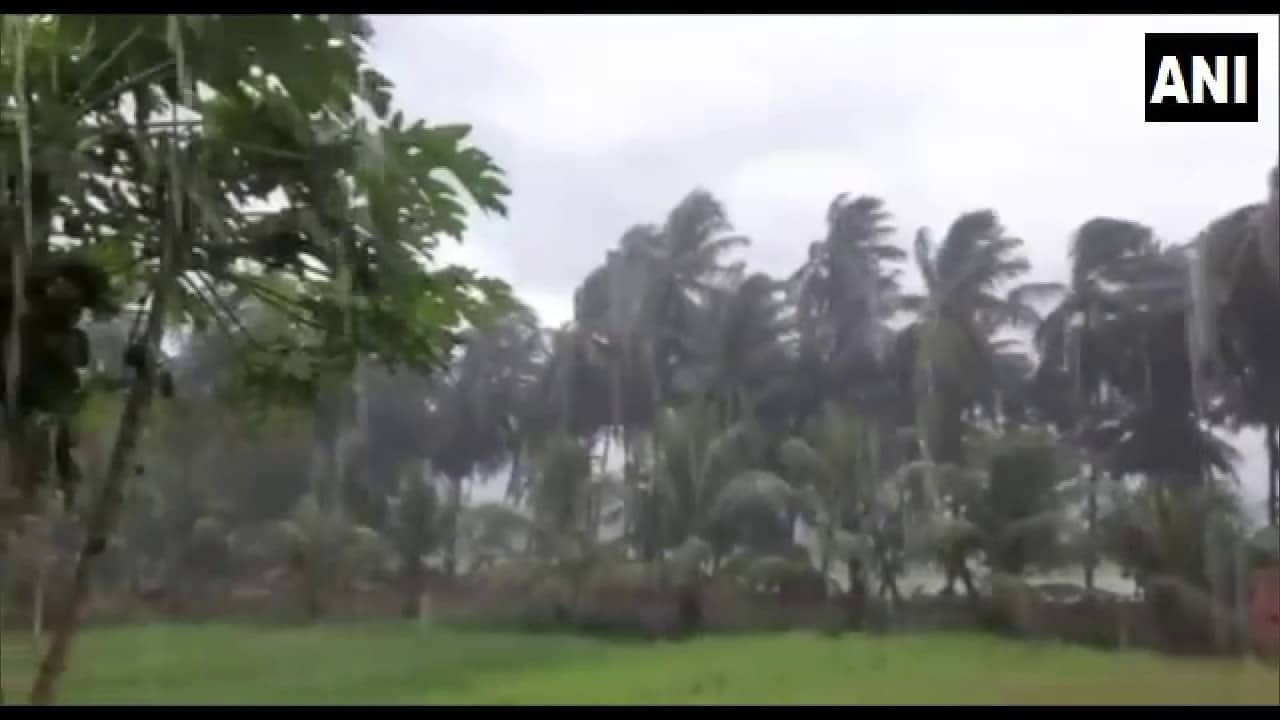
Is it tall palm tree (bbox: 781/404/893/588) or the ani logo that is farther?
tall palm tree (bbox: 781/404/893/588)

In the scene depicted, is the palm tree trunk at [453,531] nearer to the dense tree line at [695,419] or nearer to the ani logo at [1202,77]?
the dense tree line at [695,419]

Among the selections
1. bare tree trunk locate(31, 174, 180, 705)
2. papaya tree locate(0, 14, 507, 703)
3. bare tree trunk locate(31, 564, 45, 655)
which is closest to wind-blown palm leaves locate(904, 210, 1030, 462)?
papaya tree locate(0, 14, 507, 703)

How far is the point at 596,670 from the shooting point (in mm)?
1656

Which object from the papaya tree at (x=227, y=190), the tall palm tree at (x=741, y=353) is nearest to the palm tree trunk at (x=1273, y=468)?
the tall palm tree at (x=741, y=353)

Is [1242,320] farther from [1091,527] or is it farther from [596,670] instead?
[596,670]

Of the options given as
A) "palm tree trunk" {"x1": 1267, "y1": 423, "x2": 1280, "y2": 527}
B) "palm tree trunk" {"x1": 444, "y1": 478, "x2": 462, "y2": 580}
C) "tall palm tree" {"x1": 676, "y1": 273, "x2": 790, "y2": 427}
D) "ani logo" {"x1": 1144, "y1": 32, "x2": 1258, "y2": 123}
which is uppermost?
"ani logo" {"x1": 1144, "y1": 32, "x2": 1258, "y2": 123}

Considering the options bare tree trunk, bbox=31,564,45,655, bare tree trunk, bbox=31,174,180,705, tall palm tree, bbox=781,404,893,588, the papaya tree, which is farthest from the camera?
tall palm tree, bbox=781,404,893,588

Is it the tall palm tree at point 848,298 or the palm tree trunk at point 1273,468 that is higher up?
the tall palm tree at point 848,298

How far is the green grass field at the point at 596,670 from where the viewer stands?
62.1 inches

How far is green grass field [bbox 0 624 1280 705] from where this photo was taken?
1578 millimetres

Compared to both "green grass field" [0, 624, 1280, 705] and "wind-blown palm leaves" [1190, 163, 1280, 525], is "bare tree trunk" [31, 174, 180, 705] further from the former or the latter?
"wind-blown palm leaves" [1190, 163, 1280, 525]
